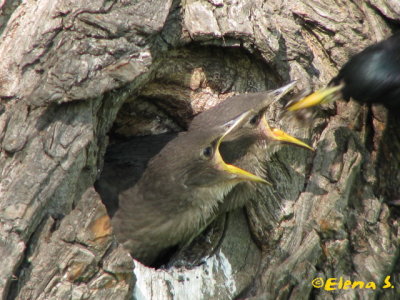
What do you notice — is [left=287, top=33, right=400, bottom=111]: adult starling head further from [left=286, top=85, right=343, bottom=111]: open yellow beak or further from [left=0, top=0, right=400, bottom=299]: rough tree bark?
[left=0, top=0, right=400, bottom=299]: rough tree bark

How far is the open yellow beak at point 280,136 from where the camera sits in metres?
4.00

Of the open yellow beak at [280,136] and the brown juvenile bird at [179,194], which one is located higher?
→ the open yellow beak at [280,136]

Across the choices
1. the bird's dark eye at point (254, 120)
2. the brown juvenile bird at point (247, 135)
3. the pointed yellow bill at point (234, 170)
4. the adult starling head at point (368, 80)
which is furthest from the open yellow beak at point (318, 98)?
the pointed yellow bill at point (234, 170)

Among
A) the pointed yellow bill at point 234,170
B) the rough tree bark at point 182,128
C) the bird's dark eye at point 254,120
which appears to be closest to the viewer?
the rough tree bark at point 182,128

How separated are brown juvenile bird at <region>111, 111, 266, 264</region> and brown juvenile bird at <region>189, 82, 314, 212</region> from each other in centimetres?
6

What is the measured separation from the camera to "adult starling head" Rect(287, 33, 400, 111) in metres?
3.98

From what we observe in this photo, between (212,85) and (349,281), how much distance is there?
4.64 ft

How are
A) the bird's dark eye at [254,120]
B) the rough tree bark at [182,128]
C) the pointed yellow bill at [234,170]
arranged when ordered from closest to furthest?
the rough tree bark at [182,128] < the pointed yellow bill at [234,170] < the bird's dark eye at [254,120]

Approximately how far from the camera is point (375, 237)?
4.21 meters

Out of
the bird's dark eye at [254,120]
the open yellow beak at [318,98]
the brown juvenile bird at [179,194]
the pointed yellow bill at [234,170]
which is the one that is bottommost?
the brown juvenile bird at [179,194]

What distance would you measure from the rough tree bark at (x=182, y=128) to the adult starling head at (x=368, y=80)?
0.61 feet

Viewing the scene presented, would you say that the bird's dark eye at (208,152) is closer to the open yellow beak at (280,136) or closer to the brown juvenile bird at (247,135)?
the brown juvenile bird at (247,135)

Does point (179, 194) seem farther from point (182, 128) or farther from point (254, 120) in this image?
point (182, 128)

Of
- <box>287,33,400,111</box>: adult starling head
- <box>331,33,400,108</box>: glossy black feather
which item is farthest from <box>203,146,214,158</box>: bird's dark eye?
<box>331,33,400,108</box>: glossy black feather
